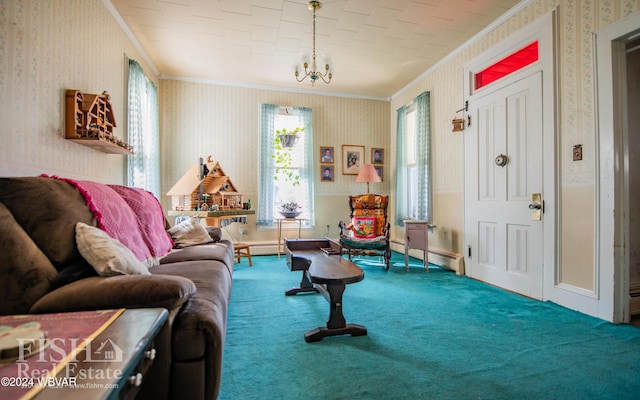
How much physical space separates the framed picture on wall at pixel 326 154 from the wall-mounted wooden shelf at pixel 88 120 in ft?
11.0

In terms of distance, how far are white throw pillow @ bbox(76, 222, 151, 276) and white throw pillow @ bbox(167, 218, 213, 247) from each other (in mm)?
1539

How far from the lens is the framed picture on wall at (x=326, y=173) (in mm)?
5500

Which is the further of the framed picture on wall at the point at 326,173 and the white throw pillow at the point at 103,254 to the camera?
the framed picture on wall at the point at 326,173

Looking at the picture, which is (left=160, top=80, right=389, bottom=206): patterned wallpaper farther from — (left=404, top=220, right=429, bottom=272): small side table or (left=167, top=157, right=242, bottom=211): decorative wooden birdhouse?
(left=404, top=220, right=429, bottom=272): small side table

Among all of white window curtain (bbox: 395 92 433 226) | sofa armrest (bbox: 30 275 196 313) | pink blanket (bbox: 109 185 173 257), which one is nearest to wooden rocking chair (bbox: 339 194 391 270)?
white window curtain (bbox: 395 92 433 226)

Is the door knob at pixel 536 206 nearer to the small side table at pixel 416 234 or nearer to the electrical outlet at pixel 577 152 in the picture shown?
the electrical outlet at pixel 577 152

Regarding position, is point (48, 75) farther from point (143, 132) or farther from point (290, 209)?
point (290, 209)

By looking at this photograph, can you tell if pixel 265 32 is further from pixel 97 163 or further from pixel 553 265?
pixel 553 265

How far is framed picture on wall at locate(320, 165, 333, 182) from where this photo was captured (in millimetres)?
5500

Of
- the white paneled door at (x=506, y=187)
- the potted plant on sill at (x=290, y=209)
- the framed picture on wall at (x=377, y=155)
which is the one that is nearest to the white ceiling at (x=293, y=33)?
the white paneled door at (x=506, y=187)

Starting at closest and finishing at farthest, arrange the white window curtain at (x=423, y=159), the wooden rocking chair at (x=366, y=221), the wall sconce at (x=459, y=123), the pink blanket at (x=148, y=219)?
the pink blanket at (x=148, y=219), the wall sconce at (x=459, y=123), the wooden rocking chair at (x=366, y=221), the white window curtain at (x=423, y=159)

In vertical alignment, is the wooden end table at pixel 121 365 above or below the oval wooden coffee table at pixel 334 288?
above

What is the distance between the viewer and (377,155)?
5766 millimetres

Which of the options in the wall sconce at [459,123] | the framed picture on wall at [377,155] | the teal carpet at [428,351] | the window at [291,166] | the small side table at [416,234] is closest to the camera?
the teal carpet at [428,351]
